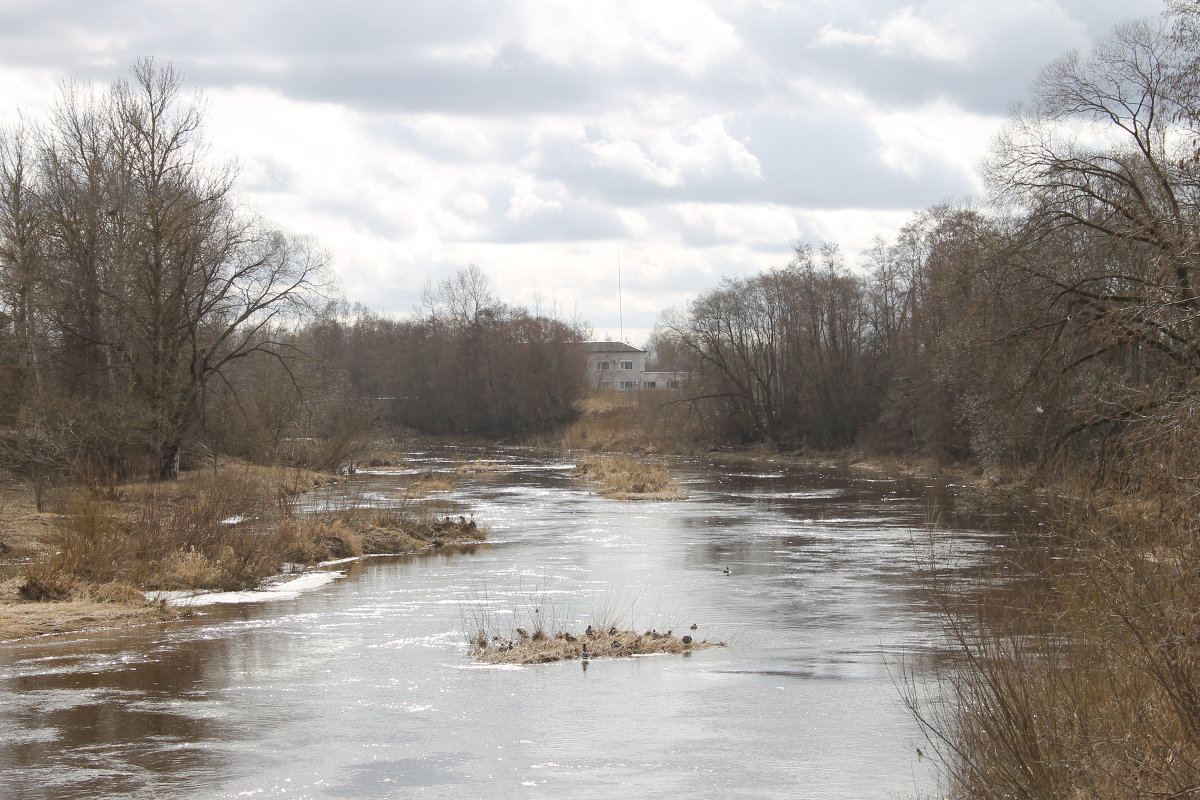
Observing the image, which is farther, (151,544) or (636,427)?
(636,427)

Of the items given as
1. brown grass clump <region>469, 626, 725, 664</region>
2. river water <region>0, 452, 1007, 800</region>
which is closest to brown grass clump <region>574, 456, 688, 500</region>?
river water <region>0, 452, 1007, 800</region>

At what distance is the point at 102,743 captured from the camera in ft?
36.0

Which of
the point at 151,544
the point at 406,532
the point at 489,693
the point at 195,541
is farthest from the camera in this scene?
the point at 406,532

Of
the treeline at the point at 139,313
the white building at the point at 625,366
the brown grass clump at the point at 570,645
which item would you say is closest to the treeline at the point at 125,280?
the treeline at the point at 139,313

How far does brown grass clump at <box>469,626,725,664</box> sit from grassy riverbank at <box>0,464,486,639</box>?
554cm

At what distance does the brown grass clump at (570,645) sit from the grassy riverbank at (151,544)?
5.54 m

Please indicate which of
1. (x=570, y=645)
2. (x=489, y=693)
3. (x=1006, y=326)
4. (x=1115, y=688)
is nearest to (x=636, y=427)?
(x=1006, y=326)

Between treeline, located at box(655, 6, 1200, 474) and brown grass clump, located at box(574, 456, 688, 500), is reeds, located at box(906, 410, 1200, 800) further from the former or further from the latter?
brown grass clump, located at box(574, 456, 688, 500)

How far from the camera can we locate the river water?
10.2 m

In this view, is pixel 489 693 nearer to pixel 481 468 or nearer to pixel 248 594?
pixel 248 594

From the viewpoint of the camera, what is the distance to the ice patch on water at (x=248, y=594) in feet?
64.6

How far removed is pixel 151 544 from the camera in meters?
21.2

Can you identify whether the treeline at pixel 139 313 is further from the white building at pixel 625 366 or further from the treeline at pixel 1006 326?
the white building at pixel 625 366

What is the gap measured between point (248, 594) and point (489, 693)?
8.91 meters
